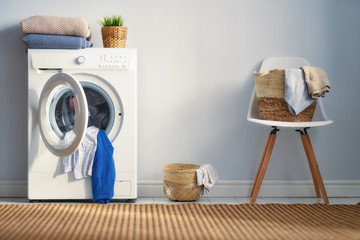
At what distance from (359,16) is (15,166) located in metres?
2.49

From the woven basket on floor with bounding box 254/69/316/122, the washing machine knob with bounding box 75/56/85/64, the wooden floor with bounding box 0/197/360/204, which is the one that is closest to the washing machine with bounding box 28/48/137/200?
the washing machine knob with bounding box 75/56/85/64

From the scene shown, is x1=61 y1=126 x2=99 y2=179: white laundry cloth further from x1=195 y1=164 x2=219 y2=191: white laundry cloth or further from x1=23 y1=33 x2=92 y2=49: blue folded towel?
x1=195 y1=164 x2=219 y2=191: white laundry cloth

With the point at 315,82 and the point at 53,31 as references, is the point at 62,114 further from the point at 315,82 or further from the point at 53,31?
the point at 315,82

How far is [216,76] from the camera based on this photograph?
3449 millimetres

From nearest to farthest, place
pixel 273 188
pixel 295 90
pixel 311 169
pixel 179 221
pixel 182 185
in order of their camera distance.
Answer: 1. pixel 179 221
2. pixel 295 90
3. pixel 182 185
4. pixel 311 169
5. pixel 273 188

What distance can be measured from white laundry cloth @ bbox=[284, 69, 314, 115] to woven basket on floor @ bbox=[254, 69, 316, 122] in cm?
4

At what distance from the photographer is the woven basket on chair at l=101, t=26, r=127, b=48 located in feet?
10.3

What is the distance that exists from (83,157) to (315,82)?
55.8 inches

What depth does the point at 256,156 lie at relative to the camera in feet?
11.4

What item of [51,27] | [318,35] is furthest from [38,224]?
[318,35]

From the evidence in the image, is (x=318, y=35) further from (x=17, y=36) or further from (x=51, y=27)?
(x=17, y=36)

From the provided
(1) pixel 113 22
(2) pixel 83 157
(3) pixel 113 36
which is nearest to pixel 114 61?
(3) pixel 113 36

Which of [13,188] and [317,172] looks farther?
[13,188]

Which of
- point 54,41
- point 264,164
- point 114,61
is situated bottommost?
point 264,164
